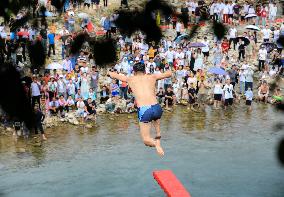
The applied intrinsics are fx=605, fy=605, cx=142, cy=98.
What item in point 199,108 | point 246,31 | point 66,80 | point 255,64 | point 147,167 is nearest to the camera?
point 147,167

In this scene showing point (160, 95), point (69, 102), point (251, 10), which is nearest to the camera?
point (69, 102)

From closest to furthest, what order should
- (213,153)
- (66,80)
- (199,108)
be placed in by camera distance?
(213,153) → (66,80) → (199,108)

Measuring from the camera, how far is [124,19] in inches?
179

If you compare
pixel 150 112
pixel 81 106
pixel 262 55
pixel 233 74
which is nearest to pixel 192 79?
pixel 233 74

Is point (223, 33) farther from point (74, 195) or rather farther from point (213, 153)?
point (213, 153)

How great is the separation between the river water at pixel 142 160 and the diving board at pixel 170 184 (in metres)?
0.49

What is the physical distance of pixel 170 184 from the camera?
12.4 m

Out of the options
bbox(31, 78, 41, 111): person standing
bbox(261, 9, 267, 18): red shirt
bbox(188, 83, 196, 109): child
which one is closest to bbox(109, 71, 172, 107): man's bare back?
bbox(31, 78, 41, 111): person standing

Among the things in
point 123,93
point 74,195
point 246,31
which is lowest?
point 74,195

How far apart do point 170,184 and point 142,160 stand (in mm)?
3219

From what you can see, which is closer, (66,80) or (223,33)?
(223,33)

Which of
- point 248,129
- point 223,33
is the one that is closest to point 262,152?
point 248,129

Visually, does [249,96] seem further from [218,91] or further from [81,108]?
[81,108]

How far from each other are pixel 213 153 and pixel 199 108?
5.08 meters
